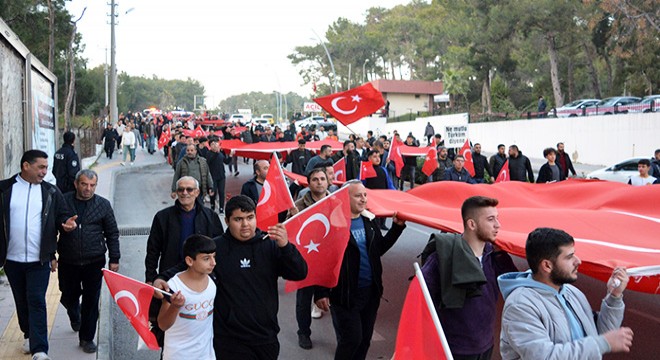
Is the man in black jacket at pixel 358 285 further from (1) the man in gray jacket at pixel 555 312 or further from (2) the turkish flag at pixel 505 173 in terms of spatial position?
(2) the turkish flag at pixel 505 173

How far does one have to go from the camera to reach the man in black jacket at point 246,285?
15.4ft

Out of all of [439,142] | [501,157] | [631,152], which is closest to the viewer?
[501,157]

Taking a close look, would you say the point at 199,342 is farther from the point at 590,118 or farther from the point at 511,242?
the point at 590,118

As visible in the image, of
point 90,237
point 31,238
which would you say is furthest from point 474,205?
point 31,238

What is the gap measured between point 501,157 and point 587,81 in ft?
167

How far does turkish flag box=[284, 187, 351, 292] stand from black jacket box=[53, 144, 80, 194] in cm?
771

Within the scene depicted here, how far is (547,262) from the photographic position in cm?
362

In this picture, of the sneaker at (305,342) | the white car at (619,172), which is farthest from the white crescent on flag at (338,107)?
the white car at (619,172)

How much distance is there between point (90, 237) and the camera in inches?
271

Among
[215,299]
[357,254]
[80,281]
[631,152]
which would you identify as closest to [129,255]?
[80,281]

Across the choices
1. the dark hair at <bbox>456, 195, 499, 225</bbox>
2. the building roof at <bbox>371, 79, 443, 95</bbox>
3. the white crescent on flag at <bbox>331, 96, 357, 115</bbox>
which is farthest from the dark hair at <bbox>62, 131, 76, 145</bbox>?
the building roof at <bbox>371, 79, 443, 95</bbox>

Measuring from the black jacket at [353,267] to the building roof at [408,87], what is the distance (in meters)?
58.7

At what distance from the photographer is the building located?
66125 mm

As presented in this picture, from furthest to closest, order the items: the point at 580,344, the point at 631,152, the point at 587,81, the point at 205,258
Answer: the point at 587,81, the point at 631,152, the point at 205,258, the point at 580,344
